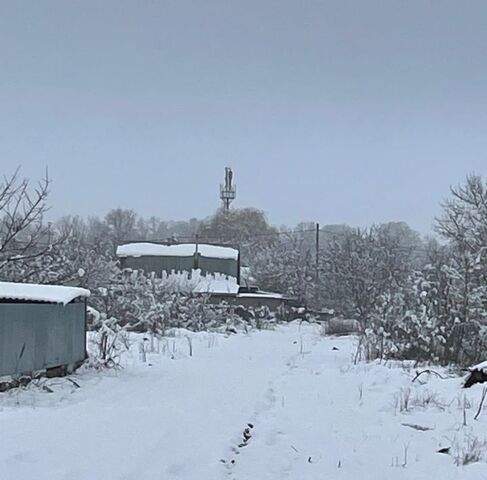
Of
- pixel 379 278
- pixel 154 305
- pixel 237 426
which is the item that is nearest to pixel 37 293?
pixel 237 426

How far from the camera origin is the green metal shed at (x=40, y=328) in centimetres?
893

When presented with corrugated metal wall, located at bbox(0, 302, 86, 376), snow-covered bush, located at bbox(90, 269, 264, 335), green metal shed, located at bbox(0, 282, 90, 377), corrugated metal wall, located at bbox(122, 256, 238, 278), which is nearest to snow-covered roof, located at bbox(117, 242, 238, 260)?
corrugated metal wall, located at bbox(122, 256, 238, 278)

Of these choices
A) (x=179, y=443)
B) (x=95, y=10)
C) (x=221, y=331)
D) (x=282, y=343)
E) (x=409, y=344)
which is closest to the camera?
(x=179, y=443)

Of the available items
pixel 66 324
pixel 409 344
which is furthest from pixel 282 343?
pixel 66 324

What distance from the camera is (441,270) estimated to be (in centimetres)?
1602

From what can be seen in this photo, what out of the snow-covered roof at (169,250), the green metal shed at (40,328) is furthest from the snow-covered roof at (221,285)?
the green metal shed at (40,328)

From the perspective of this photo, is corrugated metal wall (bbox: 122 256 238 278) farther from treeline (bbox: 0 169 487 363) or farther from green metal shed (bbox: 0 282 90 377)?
green metal shed (bbox: 0 282 90 377)

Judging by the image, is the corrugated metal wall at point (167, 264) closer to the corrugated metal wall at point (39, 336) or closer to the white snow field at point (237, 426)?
the white snow field at point (237, 426)

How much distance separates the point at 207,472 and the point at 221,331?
18.5 metres

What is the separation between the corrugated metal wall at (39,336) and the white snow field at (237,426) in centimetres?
36

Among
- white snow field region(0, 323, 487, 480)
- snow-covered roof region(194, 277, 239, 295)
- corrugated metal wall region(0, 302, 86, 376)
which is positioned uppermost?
corrugated metal wall region(0, 302, 86, 376)

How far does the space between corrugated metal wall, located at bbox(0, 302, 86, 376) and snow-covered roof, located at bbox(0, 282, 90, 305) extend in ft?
0.32

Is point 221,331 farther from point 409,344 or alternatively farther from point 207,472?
point 207,472

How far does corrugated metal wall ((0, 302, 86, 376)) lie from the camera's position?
8.88 metres
